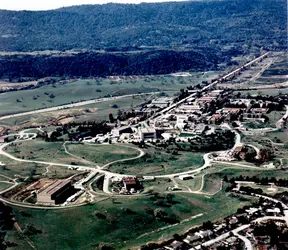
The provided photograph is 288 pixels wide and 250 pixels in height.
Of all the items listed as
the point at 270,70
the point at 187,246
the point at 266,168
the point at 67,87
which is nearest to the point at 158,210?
the point at 187,246

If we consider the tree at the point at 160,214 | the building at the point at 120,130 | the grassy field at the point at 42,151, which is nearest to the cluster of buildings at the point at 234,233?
the tree at the point at 160,214

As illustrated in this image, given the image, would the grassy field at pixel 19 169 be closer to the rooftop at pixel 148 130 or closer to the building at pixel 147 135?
the building at pixel 147 135

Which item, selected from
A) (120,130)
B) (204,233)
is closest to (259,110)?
(120,130)

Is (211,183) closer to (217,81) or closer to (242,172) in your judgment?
(242,172)

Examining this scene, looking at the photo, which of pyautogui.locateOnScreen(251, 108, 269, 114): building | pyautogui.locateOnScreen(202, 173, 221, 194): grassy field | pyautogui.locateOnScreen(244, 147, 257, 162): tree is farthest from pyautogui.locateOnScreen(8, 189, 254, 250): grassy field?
pyautogui.locateOnScreen(251, 108, 269, 114): building

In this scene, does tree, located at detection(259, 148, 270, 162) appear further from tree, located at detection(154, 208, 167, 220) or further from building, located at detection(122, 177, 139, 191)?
tree, located at detection(154, 208, 167, 220)

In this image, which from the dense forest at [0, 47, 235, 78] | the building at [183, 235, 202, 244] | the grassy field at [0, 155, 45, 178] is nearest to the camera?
the building at [183, 235, 202, 244]
